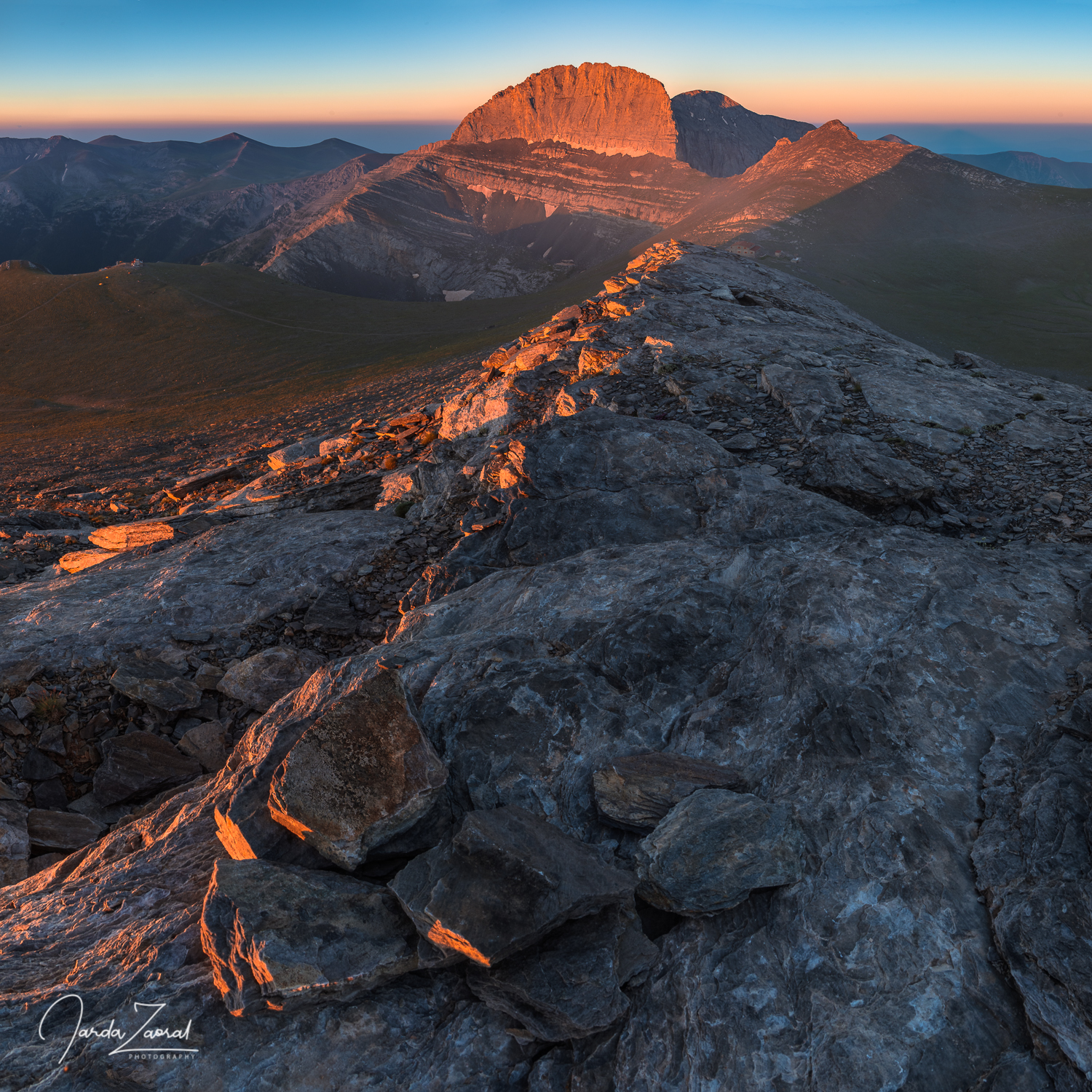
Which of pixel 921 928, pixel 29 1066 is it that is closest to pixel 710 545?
pixel 921 928

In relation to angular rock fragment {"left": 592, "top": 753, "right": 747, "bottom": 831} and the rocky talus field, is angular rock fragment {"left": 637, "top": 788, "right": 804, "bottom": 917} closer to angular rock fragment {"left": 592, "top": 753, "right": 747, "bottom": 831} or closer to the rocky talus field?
the rocky talus field

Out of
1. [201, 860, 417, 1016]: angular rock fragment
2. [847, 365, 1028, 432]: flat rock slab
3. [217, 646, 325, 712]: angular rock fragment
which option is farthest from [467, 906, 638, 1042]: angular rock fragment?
[847, 365, 1028, 432]: flat rock slab

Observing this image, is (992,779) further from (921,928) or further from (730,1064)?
(730,1064)

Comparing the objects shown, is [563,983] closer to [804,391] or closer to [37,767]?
[37,767]

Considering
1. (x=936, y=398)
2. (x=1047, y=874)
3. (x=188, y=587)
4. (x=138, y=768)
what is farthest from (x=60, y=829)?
(x=936, y=398)

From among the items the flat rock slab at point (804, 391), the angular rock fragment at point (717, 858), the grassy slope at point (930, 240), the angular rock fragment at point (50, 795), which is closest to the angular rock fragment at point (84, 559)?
the angular rock fragment at point (50, 795)
